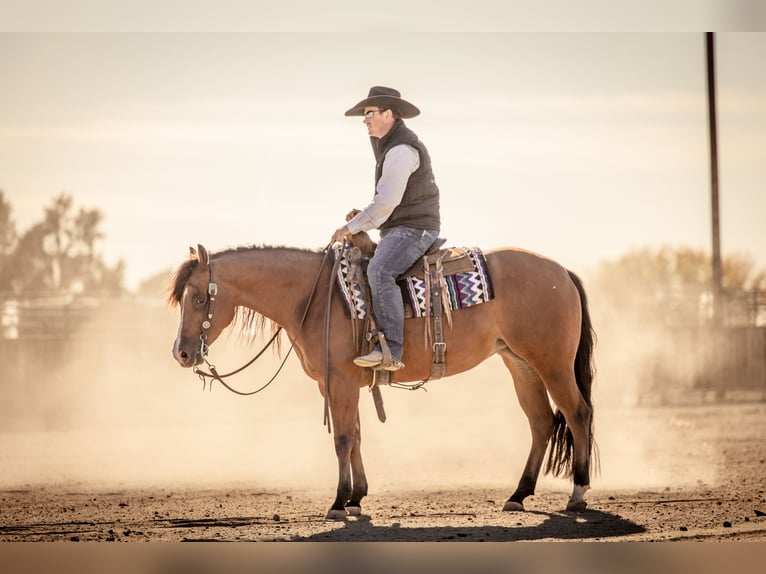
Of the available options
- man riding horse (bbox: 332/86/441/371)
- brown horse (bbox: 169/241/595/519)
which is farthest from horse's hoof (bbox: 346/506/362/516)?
man riding horse (bbox: 332/86/441/371)

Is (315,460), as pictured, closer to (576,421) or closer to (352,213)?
(576,421)

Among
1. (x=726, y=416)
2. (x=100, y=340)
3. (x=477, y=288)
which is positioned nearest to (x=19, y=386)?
(x=100, y=340)

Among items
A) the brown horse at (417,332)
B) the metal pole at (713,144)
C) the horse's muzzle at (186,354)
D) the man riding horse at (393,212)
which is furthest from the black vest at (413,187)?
the metal pole at (713,144)

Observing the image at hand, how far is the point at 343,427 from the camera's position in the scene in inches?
287

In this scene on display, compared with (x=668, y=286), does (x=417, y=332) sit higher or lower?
lower

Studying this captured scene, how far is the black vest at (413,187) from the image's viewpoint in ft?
24.6

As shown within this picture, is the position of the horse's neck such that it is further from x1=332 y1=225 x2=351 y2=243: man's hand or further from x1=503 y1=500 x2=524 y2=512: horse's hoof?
x1=503 y1=500 x2=524 y2=512: horse's hoof

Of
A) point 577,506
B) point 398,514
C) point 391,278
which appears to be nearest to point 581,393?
point 577,506

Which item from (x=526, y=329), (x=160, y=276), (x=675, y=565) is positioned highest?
(x=160, y=276)

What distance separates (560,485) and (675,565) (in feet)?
11.6

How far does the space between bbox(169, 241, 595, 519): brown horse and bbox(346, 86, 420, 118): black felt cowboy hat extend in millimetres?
1162

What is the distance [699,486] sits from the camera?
898 cm

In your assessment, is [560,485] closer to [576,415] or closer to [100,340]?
[576,415]

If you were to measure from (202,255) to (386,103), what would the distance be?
1726mm
